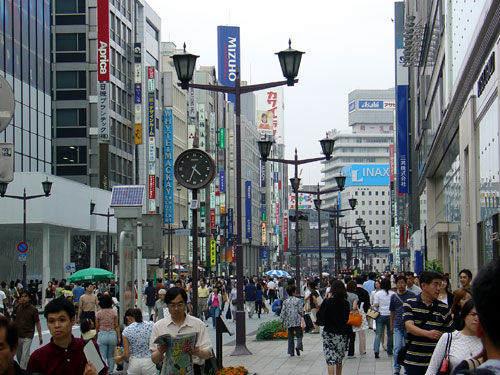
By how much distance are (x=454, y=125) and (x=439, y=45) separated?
6.06m

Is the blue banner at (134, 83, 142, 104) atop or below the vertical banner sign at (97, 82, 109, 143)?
atop

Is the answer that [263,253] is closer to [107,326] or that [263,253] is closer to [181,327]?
[107,326]

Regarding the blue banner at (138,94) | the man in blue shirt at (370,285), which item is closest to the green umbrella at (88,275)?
the man in blue shirt at (370,285)

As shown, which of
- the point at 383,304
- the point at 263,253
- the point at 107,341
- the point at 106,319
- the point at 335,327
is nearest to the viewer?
the point at 335,327

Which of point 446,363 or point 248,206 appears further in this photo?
point 248,206

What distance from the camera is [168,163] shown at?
88000 millimetres

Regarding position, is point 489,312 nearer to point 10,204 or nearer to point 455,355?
point 455,355

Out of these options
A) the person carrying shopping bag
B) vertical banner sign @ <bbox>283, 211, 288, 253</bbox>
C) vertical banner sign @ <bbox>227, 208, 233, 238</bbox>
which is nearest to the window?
the person carrying shopping bag

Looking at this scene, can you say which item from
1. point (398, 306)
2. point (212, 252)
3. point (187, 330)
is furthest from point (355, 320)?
point (212, 252)

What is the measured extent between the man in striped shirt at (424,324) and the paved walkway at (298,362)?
7.69 metres

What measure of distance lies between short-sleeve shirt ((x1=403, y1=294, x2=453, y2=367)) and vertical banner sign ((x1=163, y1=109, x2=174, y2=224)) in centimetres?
7736

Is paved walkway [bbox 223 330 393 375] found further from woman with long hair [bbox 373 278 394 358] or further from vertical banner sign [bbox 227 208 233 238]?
vertical banner sign [bbox 227 208 233 238]

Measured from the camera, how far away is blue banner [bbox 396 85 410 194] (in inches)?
2805

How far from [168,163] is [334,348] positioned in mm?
73377
